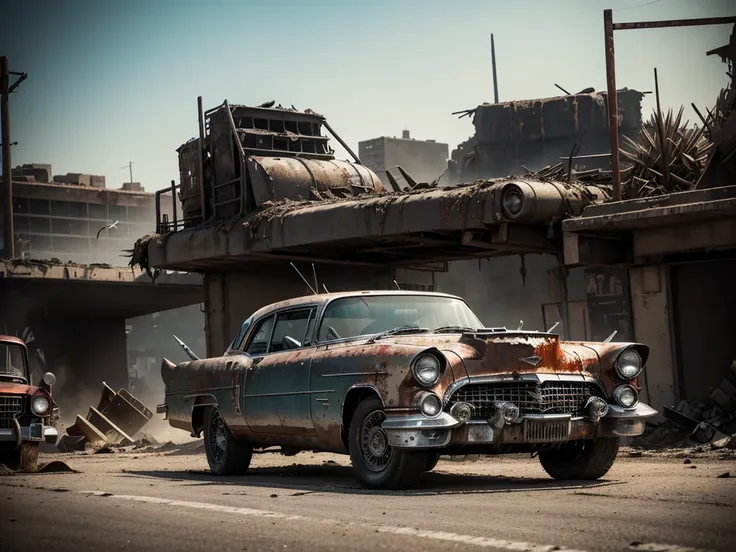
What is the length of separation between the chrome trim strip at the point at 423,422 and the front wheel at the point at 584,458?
1.57 m

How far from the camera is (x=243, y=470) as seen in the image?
1174cm

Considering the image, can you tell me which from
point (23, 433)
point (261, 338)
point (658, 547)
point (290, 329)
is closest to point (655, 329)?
point (261, 338)

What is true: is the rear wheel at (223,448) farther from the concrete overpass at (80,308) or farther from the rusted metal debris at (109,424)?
the concrete overpass at (80,308)

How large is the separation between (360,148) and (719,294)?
49924mm

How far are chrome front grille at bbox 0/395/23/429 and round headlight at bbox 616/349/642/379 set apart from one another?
22.5 feet

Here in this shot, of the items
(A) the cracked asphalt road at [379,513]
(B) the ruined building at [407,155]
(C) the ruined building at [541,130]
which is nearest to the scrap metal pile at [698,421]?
(A) the cracked asphalt road at [379,513]

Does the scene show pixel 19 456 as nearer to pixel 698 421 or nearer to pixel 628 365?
pixel 628 365

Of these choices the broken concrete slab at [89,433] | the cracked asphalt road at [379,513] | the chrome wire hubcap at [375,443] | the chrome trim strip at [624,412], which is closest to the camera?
the cracked asphalt road at [379,513]

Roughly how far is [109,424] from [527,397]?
17.6 metres

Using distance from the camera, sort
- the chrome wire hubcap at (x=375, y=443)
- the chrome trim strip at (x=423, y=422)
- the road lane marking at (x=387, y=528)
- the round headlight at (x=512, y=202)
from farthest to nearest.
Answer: the round headlight at (x=512, y=202)
the chrome wire hubcap at (x=375, y=443)
the chrome trim strip at (x=423, y=422)
the road lane marking at (x=387, y=528)

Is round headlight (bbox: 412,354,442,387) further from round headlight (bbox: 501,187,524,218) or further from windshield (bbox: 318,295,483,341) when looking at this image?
round headlight (bbox: 501,187,524,218)

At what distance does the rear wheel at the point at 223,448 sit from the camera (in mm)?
11586

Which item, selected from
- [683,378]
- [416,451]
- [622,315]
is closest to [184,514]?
[416,451]

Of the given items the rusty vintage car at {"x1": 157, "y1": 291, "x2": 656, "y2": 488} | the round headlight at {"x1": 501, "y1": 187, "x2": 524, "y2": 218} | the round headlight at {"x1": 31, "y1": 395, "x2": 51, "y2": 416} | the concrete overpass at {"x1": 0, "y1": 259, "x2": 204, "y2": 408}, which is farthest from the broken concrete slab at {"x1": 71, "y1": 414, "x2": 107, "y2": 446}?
the rusty vintage car at {"x1": 157, "y1": 291, "x2": 656, "y2": 488}
